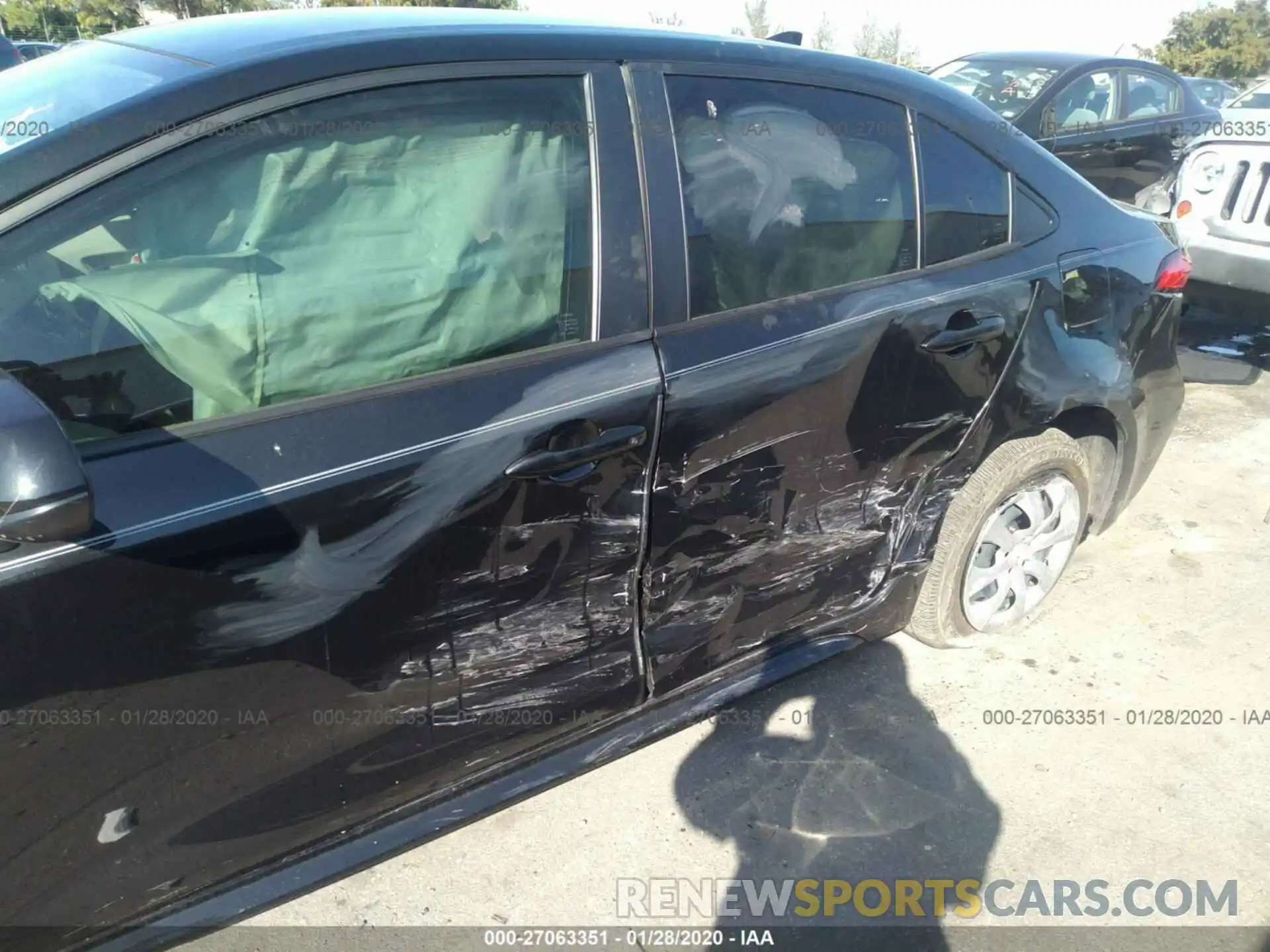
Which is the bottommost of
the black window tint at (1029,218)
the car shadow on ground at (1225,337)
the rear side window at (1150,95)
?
the car shadow on ground at (1225,337)

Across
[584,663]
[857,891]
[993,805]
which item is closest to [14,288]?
[584,663]

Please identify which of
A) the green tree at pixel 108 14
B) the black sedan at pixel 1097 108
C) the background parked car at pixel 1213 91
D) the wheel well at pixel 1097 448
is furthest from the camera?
the green tree at pixel 108 14

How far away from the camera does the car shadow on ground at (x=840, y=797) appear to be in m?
2.16

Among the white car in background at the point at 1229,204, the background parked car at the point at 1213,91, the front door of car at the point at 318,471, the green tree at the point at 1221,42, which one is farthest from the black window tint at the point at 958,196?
the green tree at the point at 1221,42

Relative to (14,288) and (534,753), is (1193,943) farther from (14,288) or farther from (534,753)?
(14,288)

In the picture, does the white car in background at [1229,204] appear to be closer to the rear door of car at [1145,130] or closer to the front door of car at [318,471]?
the rear door of car at [1145,130]

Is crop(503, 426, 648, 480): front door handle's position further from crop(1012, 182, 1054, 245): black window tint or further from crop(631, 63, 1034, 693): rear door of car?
crop(1012, 182, 1054, 245): black window tint

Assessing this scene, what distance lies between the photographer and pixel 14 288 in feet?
4.42

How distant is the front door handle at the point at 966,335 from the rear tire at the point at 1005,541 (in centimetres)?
38

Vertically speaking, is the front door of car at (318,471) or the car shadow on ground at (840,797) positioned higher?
the front door of car at (318,471)

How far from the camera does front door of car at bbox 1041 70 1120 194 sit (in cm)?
727

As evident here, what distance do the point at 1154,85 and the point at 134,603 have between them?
370 inches

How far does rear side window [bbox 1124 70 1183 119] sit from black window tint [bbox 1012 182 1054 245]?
654 cm

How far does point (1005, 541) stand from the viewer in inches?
110
